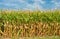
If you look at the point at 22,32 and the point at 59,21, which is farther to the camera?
the point at 59,21

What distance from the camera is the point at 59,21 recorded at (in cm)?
1552

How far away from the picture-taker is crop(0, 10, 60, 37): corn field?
1443 cm

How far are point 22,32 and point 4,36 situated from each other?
1241 millimetres

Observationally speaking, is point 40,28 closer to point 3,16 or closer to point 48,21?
point 48,21

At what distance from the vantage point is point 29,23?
14.9 meters

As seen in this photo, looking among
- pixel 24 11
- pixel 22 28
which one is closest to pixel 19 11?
pixel 24 11

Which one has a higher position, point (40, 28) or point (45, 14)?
point (45, 14)

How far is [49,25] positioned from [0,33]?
3.54m

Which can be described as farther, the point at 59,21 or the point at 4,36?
the point at 59,21

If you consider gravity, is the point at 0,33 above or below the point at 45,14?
below

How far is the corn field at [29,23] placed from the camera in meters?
14.4

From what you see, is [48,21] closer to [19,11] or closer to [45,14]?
[45,14]

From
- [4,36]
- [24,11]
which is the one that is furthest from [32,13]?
[4,36]

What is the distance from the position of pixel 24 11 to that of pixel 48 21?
6.12ft
